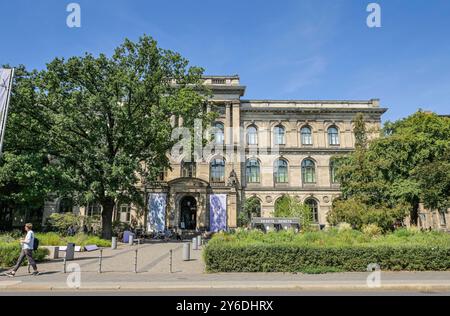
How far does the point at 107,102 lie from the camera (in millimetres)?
24109

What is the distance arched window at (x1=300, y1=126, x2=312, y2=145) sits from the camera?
4268cm

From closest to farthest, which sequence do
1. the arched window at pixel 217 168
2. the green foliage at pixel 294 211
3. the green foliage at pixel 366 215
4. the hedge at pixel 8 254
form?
the hedge at pixel 8 254, the green foliage at pixel 366 215, the green foliage at pixel 294 211, the arched window at pixel 217 168

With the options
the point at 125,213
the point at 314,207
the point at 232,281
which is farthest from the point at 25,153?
the point at 314,207

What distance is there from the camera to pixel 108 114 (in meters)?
25.0

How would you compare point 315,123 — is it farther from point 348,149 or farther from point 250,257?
point 250,257

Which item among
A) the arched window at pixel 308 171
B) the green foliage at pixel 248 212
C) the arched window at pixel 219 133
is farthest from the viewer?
the arched window at pixel 308 171

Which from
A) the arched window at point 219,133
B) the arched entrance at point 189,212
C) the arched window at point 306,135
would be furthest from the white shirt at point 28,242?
the arched window at point 306,135

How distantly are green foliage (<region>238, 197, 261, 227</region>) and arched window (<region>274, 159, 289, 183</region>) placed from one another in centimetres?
455

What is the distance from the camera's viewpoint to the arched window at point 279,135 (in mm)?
42438

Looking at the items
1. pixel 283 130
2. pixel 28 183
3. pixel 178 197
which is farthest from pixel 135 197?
pixel 283 130

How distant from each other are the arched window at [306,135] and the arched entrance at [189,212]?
1707 centimetres

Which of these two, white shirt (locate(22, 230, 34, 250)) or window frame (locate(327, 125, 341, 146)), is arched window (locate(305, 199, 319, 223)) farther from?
white shirt (locate(22, 230, 34, 250))

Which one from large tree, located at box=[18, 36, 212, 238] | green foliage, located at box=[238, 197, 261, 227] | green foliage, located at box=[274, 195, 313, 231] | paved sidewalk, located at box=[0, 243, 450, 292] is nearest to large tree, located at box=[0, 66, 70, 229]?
large tree, located at box=[18, 36, 212, 238]

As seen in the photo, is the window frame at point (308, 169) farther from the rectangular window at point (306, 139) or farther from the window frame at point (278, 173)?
the rectangular window at point (306, 139)
